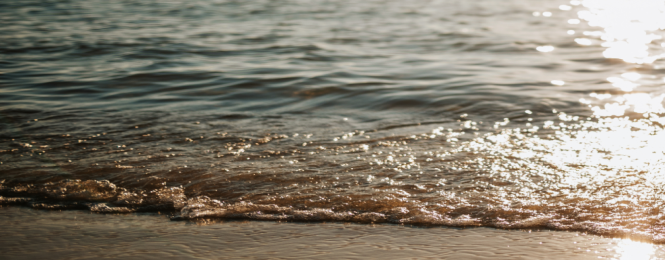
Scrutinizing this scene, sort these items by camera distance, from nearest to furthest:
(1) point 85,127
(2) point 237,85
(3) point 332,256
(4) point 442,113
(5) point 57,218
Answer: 1. (3) point 332,256
2. (5) point 57,218
3. (1) point 85,127
4. (4) point 442,113
5. (2) point 237,85

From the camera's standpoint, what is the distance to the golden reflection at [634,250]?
2365mm

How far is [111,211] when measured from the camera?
2.98 meters

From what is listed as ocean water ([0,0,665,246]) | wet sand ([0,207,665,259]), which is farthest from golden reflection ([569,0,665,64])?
wet sand ([0,207,665,259])

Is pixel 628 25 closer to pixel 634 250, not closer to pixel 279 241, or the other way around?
pixel 634 250

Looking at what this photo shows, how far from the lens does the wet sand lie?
2.41 metres

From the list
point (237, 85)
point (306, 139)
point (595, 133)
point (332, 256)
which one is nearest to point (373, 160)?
point (306, 139)

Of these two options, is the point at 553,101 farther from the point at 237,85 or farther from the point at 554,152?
the point at 237,85

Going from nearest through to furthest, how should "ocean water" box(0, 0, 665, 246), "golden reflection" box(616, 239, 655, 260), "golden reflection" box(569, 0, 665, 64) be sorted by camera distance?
"golden reflection" box(616, 239, 655, 260) < "ocean water" box(0, 0, 665, 246) < "golden reflection" box(569, 0, 665, 64)

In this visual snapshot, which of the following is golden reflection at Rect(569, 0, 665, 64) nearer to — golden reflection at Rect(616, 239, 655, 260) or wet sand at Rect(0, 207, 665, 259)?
golden reflection at Rect(616, 239, 655, 260)

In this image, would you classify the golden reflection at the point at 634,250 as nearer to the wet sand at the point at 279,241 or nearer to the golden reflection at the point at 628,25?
the wet sand at the point at 279,241

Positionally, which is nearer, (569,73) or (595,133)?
(595,133)

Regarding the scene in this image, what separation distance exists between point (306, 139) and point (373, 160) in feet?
2.26

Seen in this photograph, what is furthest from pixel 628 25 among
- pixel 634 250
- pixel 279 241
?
pixel 279 241

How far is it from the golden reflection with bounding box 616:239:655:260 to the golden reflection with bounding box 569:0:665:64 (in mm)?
5872
